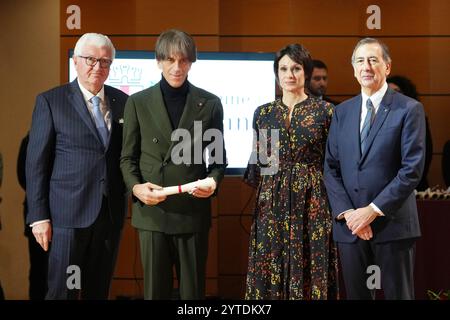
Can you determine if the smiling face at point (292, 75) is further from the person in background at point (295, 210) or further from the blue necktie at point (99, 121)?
the blue necktie at point (99, 121)

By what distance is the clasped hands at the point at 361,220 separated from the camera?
13.1 feet

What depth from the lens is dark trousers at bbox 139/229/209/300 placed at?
13.2 ft

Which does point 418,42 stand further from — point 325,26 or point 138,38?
point 138,38

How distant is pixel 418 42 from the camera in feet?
23.6

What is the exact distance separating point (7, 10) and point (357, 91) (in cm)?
344

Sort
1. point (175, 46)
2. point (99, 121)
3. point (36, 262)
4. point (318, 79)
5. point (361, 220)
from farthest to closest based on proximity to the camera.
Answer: point (36, 262), point (318, 79), point (99, 121), point (175, 46), point (361, 220)

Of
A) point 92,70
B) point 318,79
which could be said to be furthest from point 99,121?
point 318,79

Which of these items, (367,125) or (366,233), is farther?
(367,125)

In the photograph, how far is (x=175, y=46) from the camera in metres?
4.09

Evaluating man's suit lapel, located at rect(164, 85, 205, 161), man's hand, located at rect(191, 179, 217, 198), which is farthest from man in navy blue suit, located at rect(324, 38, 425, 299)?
man's suit lapel, located at rect(164, 85, 205, 161)

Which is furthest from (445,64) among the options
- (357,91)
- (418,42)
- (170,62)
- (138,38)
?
(170,62)

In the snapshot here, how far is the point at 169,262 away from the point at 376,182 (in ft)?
3.63

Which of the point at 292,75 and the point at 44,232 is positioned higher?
the point at 292,75

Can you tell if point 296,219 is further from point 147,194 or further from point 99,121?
point 99,121
